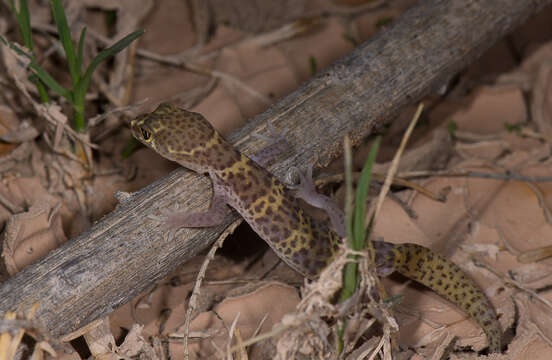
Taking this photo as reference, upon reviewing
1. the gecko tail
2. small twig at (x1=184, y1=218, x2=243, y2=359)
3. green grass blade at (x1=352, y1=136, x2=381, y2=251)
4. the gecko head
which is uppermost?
the gecko head

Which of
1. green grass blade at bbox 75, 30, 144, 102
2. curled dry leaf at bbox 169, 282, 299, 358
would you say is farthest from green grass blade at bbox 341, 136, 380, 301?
green grass blade at bbox 75, 30, 144, 102

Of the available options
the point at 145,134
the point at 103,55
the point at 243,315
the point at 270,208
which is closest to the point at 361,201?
the point at 270,208

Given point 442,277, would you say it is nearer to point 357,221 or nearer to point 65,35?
point 357,221

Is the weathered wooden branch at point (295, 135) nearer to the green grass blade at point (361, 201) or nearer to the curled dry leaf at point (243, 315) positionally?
the curled dry leaf at point (243, 315)

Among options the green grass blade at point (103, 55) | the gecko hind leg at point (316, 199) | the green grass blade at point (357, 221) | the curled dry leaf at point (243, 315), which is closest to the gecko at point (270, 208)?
the gecko hind leg at point (316, 199)

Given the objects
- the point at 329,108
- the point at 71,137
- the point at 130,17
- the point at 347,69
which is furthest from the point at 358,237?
the point at 130,17

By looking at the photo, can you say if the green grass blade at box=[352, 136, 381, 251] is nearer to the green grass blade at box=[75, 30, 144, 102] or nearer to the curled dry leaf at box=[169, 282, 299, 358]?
the curled dry leaf at box=[169, 282, 299, 358]
